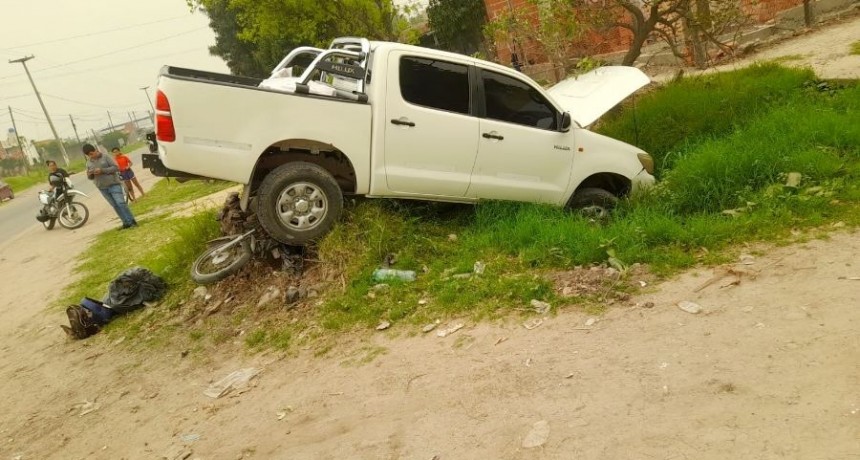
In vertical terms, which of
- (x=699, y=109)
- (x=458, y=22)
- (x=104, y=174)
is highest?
(x=458, y=22)

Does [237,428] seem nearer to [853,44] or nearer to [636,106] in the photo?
[636,106]

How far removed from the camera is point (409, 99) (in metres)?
5.02

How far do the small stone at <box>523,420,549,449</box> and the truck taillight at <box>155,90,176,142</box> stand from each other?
3512 millimetres

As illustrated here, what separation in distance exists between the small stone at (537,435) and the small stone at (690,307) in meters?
1.44

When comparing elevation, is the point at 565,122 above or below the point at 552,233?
above

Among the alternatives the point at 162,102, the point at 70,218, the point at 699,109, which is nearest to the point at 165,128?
the point at 162,102

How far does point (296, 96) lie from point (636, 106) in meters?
5.71

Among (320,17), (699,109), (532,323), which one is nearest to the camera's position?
(532,323)

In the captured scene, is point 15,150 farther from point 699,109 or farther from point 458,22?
point 699,109

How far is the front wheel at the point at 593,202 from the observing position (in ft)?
19.7

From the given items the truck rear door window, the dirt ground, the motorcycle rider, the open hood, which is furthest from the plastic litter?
the motorcycle rider

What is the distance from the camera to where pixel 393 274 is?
494 cm

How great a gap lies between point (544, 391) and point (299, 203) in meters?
2.85

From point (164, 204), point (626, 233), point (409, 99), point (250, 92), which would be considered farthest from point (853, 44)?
point (164, 204)
